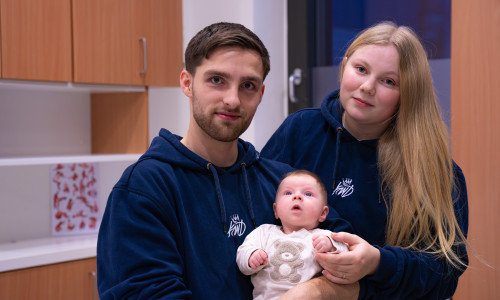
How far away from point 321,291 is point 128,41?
6.03 ft

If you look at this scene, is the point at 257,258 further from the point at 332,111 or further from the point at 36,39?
the point at 36,39

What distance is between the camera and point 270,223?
173cm

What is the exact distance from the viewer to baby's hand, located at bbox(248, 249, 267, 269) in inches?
59.0

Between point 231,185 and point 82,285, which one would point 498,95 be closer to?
point 231,185

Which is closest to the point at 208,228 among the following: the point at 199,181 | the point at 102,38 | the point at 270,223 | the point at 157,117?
the point at 199,181

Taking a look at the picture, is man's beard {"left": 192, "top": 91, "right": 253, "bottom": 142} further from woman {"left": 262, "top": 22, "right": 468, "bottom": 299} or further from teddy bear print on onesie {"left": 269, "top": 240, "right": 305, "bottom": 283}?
woman {"left": 262, "top": 22, "right": 468, "bottom": 299}

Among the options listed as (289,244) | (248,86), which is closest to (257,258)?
(289,244)

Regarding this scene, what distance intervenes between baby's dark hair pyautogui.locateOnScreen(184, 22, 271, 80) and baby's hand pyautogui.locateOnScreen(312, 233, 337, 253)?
0.55 metres

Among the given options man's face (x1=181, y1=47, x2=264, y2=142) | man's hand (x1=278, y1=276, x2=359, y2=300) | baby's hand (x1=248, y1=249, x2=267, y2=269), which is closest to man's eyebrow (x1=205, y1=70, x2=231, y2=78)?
man's face (x1=181, y1=47, x2=264, y2=142)

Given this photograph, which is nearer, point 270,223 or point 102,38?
point 270,223

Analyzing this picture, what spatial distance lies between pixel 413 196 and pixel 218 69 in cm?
75

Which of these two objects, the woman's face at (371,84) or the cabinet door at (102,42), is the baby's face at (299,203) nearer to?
the woman's face at (371,84)

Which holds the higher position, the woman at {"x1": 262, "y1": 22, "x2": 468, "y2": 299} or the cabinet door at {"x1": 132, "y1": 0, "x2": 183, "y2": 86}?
the cabinet door at {"x1": 132, "y1": 0, "x2": 183, "y2": 86}

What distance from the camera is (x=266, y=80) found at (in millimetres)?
3559
